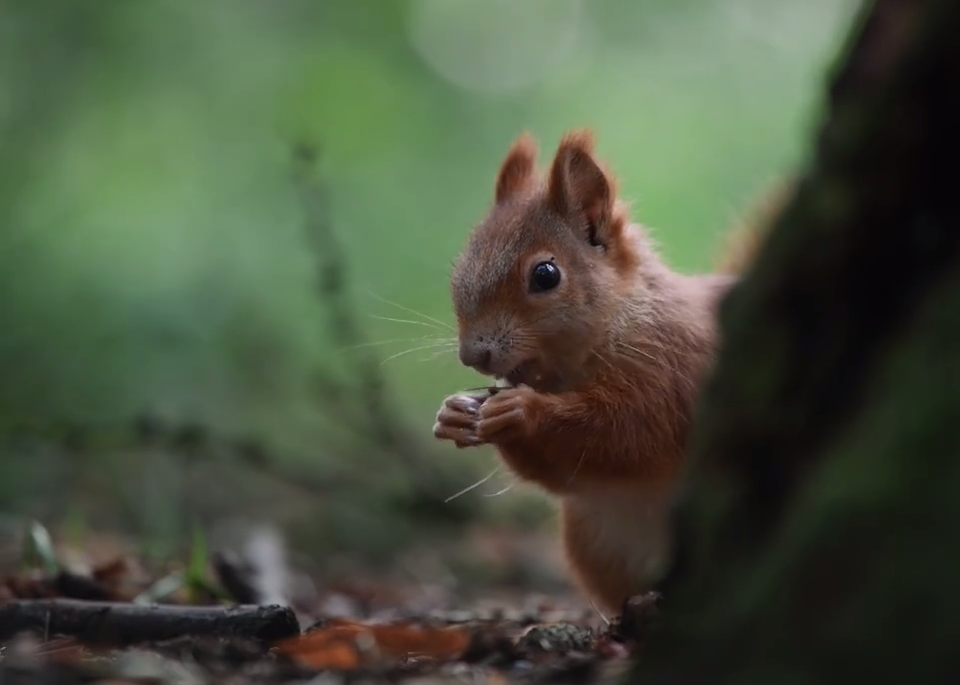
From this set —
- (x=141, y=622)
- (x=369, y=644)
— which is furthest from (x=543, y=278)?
(x=141, y=622)

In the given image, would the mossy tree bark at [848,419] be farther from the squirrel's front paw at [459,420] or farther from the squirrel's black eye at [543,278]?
the squirrel's black eye at [543,278]

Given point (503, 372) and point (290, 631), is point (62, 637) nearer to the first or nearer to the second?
point (290, 631)

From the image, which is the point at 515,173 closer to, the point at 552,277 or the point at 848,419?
the point at 552,277

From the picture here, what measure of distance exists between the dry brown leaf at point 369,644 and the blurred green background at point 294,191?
59.1 inches

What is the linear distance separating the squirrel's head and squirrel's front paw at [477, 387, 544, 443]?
16cm

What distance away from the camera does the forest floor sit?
1479mm

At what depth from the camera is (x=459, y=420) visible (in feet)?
6.88

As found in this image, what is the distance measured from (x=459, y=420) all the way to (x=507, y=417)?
0.11 meters

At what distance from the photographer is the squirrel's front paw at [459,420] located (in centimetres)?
209

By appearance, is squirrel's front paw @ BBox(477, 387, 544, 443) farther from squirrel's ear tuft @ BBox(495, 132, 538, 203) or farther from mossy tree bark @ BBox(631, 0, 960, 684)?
mossy tree bark @ BBox(631, 0, 960, 684)

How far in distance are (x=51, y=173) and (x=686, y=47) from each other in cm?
389

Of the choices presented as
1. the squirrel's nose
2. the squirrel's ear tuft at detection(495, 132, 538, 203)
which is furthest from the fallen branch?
the squirrel's ear tuft at detection(495, 132, 538, 203)

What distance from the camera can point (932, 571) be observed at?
883 millimetres

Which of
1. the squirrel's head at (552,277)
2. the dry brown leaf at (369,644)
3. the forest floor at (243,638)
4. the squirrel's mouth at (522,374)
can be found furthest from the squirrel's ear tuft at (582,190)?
the dry brown leaf at (369,644)
